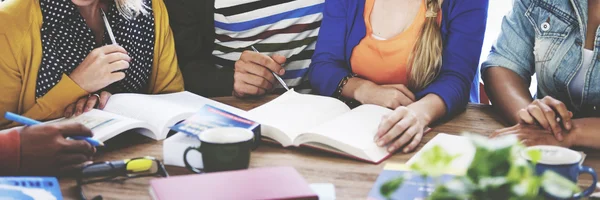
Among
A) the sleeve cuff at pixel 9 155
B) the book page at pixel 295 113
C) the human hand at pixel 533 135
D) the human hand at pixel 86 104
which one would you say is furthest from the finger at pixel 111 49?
the human hand at pixel 533 135

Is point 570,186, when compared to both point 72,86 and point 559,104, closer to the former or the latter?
point 559,104

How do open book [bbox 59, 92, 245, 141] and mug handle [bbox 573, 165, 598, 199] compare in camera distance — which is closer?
mug handle [bbox 573, 165, 598, 199]

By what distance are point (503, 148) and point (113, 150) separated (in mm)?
839

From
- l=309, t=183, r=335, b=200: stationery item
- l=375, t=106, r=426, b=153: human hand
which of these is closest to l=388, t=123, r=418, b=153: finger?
l=375, t=106, r=426, b=153: human hand

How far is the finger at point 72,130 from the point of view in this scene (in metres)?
1.12

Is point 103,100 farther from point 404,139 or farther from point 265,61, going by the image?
point 404,139

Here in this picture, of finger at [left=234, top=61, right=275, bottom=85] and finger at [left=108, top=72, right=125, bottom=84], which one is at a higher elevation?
finger at [left=108, top=72, right=125, bottom=84]

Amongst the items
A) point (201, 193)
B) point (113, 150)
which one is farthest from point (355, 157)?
point (113, 150)

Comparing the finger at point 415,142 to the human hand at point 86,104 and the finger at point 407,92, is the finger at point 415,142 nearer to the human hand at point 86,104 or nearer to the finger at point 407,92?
the finger at point 407,92

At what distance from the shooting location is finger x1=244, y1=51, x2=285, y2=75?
1.62 meters

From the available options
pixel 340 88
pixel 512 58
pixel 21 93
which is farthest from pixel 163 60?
pixel 512 58

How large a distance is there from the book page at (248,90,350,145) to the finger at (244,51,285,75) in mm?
134

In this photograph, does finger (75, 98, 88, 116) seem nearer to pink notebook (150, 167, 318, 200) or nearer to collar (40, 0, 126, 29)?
collar (40, 0, 126, 29)

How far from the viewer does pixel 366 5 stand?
1718mm
